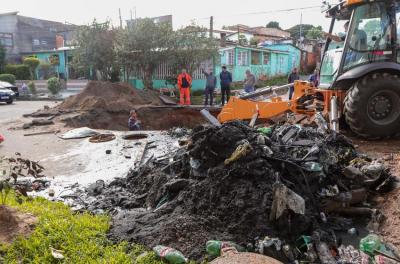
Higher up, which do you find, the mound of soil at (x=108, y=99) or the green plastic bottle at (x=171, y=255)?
the mound of soil at (x=108, y=99)

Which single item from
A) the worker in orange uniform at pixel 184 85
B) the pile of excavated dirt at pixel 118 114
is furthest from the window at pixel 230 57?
the pile of excavated dirt at pixel 118 114

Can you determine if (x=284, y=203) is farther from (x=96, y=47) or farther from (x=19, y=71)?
(x=19, y=71)

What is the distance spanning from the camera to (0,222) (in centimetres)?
397

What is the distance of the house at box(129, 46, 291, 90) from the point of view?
22219 mm

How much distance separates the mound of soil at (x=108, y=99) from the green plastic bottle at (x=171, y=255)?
35.0ft

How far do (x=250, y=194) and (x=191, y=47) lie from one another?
17228mm

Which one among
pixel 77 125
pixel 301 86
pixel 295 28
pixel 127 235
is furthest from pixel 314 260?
pixel 295 28

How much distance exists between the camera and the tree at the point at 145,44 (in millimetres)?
20172

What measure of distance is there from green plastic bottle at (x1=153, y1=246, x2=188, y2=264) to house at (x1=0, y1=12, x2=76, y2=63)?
3694 cm

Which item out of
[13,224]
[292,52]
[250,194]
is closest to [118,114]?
[13,224]

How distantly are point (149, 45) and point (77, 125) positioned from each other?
30.1 ft

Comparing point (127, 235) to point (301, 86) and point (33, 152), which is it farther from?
point (301, 86)

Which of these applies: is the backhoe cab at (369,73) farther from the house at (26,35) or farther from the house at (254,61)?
the house at (26,35)

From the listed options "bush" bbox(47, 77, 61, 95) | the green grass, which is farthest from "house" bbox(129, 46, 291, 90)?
the green grass
